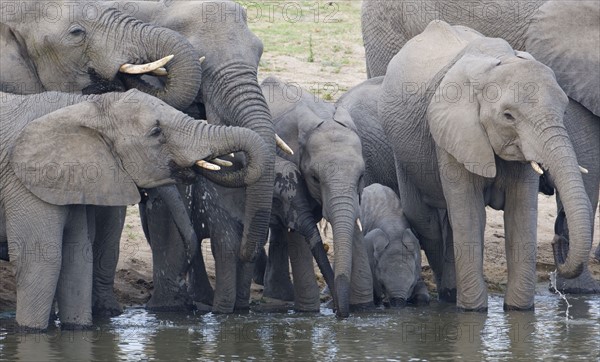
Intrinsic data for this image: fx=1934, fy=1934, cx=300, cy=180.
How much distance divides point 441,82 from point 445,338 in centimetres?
164

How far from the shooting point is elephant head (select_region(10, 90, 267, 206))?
9695 millimetres

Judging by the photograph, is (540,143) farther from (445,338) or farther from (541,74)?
(445,338)

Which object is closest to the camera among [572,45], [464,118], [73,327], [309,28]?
[73,327]

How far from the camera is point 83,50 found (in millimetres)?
10289

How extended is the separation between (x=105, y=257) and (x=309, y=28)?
6.85 m

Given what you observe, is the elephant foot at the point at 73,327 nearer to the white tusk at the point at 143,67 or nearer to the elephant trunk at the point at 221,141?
the elephant trunk at the point at 221,141

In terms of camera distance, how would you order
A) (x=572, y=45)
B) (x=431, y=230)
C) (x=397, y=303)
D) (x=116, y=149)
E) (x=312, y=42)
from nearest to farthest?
(x=116, y=149) < (x=397, y=303) < (x=431, y=230) < (x=572, y=45) < (x=312, y=42)

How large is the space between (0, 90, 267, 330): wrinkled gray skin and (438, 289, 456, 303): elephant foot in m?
2.11

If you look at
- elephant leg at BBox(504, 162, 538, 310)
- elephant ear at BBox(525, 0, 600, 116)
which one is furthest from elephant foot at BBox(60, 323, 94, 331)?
elephant ear at BBox(525, 0, 600, 116)

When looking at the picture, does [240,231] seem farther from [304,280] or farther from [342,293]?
[342,293]

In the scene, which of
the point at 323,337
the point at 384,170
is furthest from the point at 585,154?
the point at 323,337

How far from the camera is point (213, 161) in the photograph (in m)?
9.89

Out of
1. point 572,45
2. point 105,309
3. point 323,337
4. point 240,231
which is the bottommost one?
point 323,337

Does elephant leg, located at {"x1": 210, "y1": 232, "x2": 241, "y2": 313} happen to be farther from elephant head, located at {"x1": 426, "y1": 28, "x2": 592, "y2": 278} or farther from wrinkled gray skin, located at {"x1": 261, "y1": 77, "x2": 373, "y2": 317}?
elephant head, located at {"x1": 426, "y1": 28, "x2": 592, "y2": 278}
